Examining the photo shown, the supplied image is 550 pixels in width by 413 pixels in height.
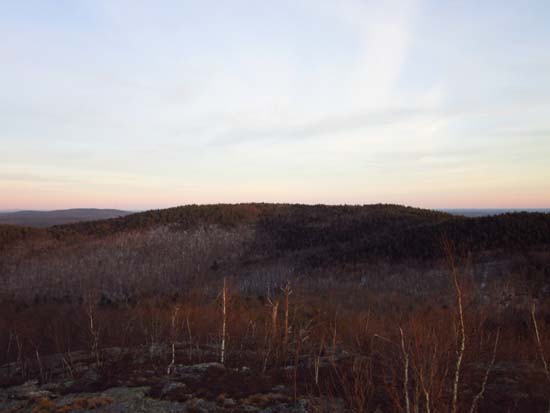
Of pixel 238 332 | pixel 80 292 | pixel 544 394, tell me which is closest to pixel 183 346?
pixel 238 332

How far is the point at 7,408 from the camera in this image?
8.51m

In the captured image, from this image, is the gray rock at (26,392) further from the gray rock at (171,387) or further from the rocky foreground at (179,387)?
the gray rock at (171,387)

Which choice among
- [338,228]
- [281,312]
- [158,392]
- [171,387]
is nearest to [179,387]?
[171,387]

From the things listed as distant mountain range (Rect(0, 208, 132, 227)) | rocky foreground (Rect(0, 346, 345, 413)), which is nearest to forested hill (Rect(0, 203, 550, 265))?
rocky foreground (Rect(0, 346, 345, 413))

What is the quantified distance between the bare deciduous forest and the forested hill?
214 millimetres

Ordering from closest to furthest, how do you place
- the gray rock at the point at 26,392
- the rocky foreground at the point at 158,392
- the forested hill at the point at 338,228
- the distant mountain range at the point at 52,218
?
the rocky foreground at the point at 158,392, the gray rock at the point at 26,392, the forested hill at the point at 338,228, the distant mountain range at the point at 52,218

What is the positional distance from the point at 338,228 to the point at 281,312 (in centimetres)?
2264

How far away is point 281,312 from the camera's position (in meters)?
19.8

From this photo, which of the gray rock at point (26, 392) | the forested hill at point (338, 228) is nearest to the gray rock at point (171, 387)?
the gray rock at point (26, 392)

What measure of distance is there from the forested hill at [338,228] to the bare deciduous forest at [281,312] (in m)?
0.21

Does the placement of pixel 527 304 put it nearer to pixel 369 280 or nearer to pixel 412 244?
pixel 369 280

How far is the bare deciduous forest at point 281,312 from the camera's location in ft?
28.3

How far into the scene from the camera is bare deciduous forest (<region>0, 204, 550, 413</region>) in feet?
28.3

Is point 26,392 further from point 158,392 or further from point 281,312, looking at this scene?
point 281,312
